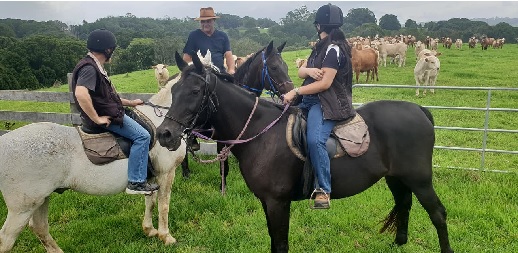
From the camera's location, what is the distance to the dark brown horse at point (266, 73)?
19.3 ft

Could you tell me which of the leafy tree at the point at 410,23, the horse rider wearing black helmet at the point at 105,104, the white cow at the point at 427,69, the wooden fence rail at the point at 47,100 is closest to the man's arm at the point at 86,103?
the horse rider wearing black helmet at the point at 105,104

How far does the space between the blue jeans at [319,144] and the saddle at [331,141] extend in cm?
8

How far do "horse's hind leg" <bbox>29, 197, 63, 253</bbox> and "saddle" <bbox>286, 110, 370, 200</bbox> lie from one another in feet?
9.43

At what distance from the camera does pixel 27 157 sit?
3.71 meters

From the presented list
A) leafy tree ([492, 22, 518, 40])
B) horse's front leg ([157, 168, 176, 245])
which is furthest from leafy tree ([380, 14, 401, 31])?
horse's front leg ([157, 168, 176, 245])

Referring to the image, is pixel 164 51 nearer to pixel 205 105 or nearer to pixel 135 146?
pixel 135 146

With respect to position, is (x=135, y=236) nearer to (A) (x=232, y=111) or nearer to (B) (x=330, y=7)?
(A) (x=232, y=111)

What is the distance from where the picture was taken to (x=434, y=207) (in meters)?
4.06

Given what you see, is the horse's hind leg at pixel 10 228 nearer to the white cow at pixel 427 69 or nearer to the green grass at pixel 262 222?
the green grass at pixel 262 222

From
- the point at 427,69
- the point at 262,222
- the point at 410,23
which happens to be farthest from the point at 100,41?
the point at 410,23

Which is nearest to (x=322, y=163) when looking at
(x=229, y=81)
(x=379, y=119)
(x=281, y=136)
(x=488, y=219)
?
(x=281, y=136)

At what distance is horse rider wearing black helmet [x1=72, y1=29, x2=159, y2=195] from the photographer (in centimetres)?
370

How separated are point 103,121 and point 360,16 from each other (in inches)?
5272

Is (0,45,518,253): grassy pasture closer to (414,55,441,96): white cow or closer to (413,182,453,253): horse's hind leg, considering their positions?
(413,182,453,253): horse's hind leg
